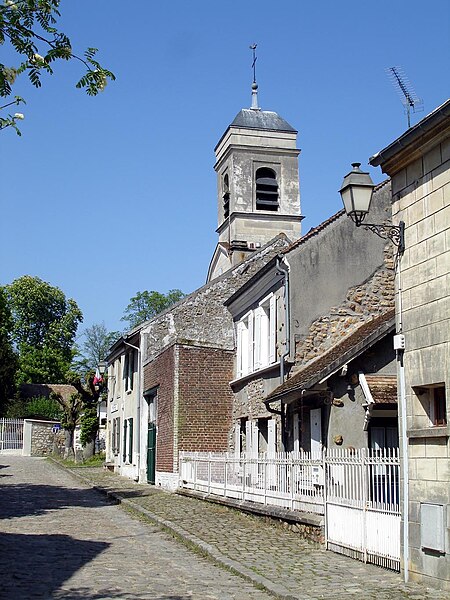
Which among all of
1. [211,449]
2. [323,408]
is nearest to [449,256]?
[323,408]

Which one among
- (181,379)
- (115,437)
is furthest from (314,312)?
(115,437)

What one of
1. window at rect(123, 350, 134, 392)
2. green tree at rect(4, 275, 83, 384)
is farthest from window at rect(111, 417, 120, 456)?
green tree at rect(4, 275, 83, 384)

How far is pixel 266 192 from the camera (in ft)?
119

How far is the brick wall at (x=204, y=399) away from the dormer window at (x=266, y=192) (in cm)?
1224

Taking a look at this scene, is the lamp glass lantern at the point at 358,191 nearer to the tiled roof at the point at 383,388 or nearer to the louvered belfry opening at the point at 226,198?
the tiled roof at the point at 383,388

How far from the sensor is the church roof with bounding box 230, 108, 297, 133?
123ft

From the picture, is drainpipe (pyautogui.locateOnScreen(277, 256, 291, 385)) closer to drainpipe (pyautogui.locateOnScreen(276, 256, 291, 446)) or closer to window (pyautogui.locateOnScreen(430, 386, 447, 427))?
drainpipe (pyautogui.locateOnScreen(276, 256, 291, 446))

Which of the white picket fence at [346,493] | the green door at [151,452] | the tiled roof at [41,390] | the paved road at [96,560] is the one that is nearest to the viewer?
the paved road at [96,560]

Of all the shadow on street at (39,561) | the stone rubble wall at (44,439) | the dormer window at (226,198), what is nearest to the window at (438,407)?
the shadow on street at (39,561)

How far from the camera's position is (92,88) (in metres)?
9.77

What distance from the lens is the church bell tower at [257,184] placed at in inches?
1401

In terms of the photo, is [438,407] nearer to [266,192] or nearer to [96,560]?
[96,560]

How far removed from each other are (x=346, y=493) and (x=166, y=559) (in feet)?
9.39

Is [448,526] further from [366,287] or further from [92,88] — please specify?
[366,287]
